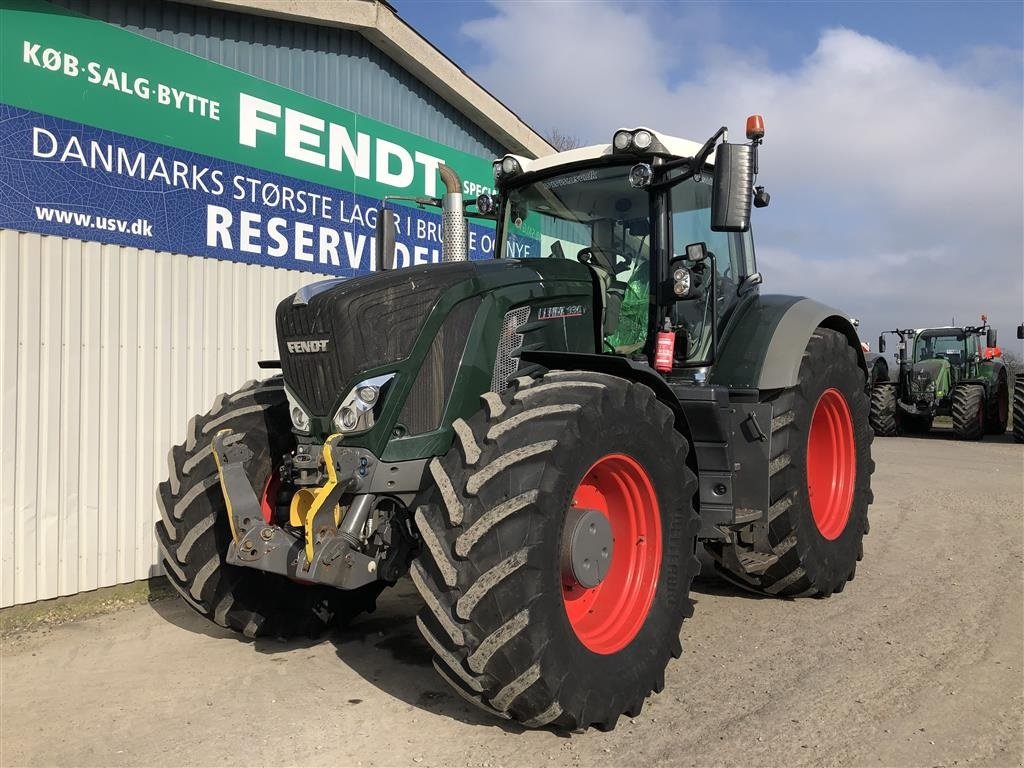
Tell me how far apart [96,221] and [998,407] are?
18.7 m

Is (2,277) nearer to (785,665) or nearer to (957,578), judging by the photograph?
(785,665)

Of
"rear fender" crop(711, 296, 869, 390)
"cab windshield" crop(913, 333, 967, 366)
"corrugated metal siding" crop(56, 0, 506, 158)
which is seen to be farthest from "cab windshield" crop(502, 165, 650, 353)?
"cab windshield" crop(913, 333, 967, 366)

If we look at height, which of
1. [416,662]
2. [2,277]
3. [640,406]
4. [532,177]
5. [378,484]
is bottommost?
[416,662]

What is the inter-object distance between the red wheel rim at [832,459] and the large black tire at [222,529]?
130 inches

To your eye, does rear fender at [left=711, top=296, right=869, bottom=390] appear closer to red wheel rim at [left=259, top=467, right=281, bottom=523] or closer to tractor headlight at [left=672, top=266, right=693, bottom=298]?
tractor headlight at [left=672, top=266, right=693, bottom=298]

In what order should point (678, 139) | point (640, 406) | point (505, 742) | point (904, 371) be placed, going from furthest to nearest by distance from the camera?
point (904, 371) < point (678, 139) < point (640, 406) < point (505, 742)

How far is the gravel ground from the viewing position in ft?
10.3

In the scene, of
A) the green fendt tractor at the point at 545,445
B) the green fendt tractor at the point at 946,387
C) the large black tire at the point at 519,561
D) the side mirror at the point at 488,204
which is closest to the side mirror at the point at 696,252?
the green fendt tractor at the point at 545,445

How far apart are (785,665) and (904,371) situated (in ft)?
49.8

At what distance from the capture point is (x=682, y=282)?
432cm

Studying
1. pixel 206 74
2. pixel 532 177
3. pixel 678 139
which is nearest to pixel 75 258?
pixel 206 74

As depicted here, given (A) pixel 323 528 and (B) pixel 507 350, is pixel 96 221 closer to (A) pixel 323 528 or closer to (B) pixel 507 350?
(B) pixel 507 350

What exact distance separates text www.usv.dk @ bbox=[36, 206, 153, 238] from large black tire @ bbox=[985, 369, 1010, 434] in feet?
57.6

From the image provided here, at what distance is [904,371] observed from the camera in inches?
685
